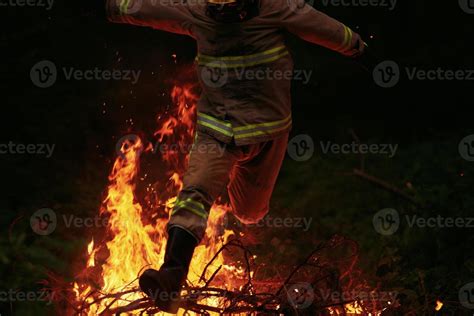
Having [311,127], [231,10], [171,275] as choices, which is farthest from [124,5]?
[311,127]

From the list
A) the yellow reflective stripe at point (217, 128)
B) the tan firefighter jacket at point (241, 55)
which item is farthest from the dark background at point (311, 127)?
the yellow reflective stripe at point (217, 128)

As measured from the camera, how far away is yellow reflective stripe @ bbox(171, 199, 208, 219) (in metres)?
4.76

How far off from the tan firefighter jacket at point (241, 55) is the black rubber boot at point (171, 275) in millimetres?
662

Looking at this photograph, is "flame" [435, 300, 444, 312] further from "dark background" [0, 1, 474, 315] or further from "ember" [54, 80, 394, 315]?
"ember" [54, 80, 394, 315]

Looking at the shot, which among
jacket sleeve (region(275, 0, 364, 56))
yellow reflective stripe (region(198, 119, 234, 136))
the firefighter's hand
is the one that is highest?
jacket sleeve (region(275, 0, 364, 56))

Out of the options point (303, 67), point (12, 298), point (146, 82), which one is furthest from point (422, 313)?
point (303, 67)

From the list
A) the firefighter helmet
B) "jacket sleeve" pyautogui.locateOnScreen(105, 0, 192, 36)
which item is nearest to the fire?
"jacket sleeve" pyautogui.locateOnScreen(105, 0, 192, 36)

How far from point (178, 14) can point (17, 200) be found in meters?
3.84

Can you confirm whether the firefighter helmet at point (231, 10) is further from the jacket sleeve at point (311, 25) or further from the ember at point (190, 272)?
the ember at point (190, 272)

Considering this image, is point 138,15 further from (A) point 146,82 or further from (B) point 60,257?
(A) point 146,82

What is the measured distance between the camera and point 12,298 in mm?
6430

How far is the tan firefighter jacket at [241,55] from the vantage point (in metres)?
4.98

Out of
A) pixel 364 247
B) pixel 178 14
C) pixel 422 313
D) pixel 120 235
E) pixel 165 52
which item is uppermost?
pixel 178 14

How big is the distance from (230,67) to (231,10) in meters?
0.35
